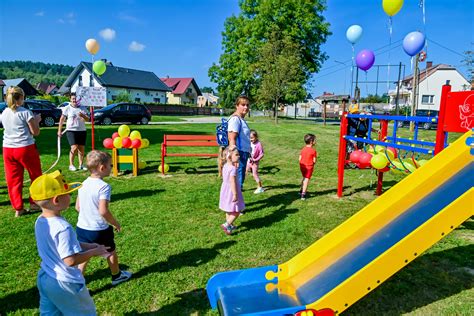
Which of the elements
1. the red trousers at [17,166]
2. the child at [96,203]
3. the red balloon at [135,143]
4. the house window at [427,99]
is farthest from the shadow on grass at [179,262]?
the house window at [427,99]

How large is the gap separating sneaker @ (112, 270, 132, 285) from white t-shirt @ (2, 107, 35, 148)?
291 centimetres

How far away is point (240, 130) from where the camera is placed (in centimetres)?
533

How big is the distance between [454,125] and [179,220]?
4158 mm

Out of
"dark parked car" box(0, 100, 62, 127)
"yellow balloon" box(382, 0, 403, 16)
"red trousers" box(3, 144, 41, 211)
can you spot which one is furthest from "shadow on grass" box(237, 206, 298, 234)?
"dark parked car" box(0, 100, 62, 127)

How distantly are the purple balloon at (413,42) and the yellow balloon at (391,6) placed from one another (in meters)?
1.09

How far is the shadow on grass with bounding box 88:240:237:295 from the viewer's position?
3.80 m

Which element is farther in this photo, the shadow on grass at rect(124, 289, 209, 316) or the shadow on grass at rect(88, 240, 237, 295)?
the shadow on grass at rect(88, 240, 237, 295)

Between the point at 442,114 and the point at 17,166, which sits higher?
the point at 442,114

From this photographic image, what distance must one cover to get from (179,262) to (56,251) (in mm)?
2076

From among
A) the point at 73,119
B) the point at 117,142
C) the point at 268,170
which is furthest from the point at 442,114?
the point at 73,119

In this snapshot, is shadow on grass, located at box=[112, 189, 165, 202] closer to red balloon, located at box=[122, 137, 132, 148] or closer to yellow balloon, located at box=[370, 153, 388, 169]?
red balloon, located at box=[122, 137, 132, 148]

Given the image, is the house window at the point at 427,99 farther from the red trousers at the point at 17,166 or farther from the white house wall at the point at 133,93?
the red trousers at the point at 17,166

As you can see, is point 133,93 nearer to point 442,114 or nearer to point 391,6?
point 391,6

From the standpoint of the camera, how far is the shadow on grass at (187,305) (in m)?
3.18
